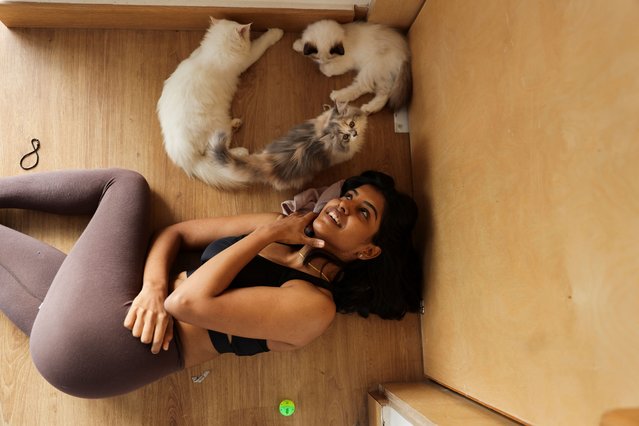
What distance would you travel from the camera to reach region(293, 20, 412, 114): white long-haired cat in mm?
1877

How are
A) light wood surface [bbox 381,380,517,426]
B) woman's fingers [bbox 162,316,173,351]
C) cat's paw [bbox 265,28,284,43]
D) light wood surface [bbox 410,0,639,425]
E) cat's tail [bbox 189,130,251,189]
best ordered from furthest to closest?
1. cat's paw [bbox 265,28,284,43]
2. cat's tail [bbox 189,130,251,189]
3. woman's fingers [bbox 162,316,173,351]
4. light wood surface [bbox 381,380,517,426]
5. light wood surface [bbox 410,0,639,425]

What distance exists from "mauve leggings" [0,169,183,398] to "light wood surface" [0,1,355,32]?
0.71m

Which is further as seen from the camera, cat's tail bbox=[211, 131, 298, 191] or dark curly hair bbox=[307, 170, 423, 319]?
cat's tail bbox=[211, 131, 298, 191]

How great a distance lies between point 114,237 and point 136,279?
0.58ft

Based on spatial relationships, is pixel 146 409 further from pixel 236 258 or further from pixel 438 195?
pixel 438 195

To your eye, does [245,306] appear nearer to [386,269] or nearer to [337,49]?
[386,269]

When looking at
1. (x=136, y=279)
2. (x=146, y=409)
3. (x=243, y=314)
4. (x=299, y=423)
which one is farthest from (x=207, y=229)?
(x=299, y=423)

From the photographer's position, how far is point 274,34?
195cm

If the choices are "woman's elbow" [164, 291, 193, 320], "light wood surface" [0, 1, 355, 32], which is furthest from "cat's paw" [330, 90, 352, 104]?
"woman's elbow" [164, 291, 193, 320]

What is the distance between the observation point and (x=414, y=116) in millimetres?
1914

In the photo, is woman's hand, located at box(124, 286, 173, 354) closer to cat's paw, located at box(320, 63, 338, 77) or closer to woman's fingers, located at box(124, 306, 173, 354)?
woman's fingers, located at box(124, 306, 173, 354)

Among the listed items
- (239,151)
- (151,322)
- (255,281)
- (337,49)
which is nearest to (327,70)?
(337,49)

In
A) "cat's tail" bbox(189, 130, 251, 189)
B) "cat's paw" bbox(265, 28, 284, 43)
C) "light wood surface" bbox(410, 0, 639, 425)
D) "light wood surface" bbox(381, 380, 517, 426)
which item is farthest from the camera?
"cat's paw" bbox(265, 28, 284, 43)

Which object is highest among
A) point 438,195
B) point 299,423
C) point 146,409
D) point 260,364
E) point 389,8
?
point 389,8
